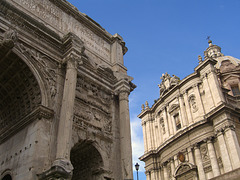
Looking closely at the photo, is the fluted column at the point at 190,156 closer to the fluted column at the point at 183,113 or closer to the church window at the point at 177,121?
the fluted column at the point at 183,113

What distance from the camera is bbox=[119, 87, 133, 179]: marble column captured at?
1190 centimetres

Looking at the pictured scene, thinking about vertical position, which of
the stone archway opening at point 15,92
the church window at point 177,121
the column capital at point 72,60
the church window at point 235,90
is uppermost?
the church window at point 235,90

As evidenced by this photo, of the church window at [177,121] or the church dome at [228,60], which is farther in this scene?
the church dome at [228,60]

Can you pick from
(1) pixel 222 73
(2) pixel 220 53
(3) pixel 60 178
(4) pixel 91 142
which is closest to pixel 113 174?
(4) pixel 91 142

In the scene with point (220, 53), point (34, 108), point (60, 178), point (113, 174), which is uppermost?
point (220, 53)

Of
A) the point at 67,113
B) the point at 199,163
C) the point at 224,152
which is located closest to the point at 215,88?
the point at 224,152

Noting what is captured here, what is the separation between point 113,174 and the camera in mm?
12188

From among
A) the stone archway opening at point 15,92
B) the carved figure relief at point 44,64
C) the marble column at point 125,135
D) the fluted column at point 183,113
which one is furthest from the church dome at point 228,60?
the stone archway opening at point 15,92

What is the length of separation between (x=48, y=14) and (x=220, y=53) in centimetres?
3900

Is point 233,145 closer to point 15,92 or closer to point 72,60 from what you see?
point 72,60

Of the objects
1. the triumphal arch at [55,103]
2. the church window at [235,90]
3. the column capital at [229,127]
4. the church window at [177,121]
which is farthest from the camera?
the church window at [235,90]

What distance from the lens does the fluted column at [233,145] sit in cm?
2200

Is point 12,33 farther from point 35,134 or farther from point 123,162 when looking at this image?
point 123,162

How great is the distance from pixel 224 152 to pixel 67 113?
1758 cm
